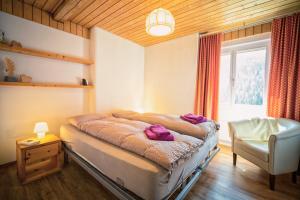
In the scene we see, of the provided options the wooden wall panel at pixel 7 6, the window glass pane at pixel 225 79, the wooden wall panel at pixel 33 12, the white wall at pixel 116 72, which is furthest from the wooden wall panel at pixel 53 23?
the window glass pane at pixel 225 79

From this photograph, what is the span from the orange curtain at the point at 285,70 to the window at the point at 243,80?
0.89 ft

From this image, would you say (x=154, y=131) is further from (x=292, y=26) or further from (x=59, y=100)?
(x=292, y=26)

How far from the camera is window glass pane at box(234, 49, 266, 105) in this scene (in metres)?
2.89

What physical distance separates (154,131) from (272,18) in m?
2.94

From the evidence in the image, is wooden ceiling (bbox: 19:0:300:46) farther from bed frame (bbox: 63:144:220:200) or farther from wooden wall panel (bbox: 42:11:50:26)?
bed frame (bbox: 63:144:220:200)

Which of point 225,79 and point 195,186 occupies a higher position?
point 225,79

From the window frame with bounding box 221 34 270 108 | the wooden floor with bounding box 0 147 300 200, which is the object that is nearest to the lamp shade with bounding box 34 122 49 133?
the wooden floor with bounding box 0 147 300 200

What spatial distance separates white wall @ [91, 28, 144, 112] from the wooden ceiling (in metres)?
0.43

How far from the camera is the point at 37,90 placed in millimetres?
2469

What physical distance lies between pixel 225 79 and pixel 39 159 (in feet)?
12.5

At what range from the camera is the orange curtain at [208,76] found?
10.2ft

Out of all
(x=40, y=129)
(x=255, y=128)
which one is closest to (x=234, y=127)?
(x=255, y=128)

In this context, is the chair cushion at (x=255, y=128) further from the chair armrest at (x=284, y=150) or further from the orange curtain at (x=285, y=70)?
the chair armrest at (x=284, y=150)

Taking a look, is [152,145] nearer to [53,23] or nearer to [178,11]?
[178,11]
